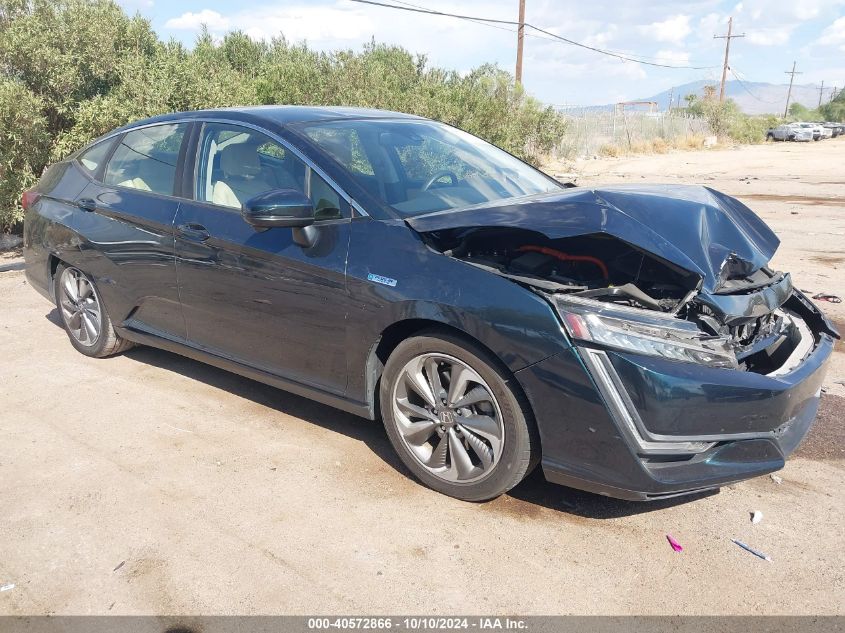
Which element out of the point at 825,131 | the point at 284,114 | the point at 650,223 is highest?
the point at 284,114

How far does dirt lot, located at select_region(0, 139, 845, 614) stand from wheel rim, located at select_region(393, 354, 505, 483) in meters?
0.19

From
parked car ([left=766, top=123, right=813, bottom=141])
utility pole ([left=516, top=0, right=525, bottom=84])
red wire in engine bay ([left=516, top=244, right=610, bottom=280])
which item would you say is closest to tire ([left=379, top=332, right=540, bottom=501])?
red wire in engine bay ([left=516, top=244, right=610, bottom=280])

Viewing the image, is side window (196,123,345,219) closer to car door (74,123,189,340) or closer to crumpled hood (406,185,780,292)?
car door (74,123,189,340)

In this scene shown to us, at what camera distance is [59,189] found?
204 inches

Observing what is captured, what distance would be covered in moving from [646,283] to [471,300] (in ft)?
2.68

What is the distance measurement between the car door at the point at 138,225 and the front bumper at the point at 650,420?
2.44m

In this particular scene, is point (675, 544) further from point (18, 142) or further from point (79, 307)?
point (18, 142)

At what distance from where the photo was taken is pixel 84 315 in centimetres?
513

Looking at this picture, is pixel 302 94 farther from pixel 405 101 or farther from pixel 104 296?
pixel 104 296

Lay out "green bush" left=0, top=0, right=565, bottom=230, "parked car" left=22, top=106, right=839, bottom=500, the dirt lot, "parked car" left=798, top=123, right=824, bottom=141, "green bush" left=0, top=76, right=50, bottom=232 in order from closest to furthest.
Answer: the dirt lot → "parked car" left=22, top=106, right=839, bottom=500 → "green bush" left=0, top=76, right=50, bottom=232 → "green bush" left=0, top=0, right=565, bottom=230 → "parked car" left=798, top=123, right=824, bottom=141

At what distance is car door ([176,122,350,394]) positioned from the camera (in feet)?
11.6

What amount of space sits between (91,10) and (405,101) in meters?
7.22

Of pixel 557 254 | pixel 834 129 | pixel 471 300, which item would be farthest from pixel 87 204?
pixel 834 129

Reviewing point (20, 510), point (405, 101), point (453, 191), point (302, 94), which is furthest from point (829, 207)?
point (20, 510)
